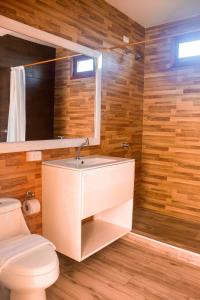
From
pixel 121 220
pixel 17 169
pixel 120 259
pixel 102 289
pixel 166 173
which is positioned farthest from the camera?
pixel 166 173

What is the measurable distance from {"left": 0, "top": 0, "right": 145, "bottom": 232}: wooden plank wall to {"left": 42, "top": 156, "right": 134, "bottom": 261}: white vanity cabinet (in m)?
0.15

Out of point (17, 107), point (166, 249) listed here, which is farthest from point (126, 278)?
point (17, 107)

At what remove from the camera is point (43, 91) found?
2441 mm

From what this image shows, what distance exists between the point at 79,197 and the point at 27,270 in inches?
30.2

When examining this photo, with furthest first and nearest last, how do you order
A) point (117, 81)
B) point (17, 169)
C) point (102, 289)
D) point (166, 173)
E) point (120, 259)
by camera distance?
point (166, 173), point (117, 81), point (120, 259), point (17, 169), point (102, 289)

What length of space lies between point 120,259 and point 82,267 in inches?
15.2

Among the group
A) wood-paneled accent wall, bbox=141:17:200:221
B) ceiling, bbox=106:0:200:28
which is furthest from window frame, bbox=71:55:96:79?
wood-paneled accent wall, bbox=141:17:200:221

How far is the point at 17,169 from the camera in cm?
224

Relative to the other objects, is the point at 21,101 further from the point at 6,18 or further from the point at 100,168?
the point at 100,168

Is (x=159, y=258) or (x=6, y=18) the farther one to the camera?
(x=159, y=258)

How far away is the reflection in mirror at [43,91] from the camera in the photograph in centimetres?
214

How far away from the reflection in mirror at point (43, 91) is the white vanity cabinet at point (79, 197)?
1.18 ft

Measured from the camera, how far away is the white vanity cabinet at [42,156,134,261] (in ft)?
7.23

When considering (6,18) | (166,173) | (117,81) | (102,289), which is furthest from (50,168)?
(166,173)
